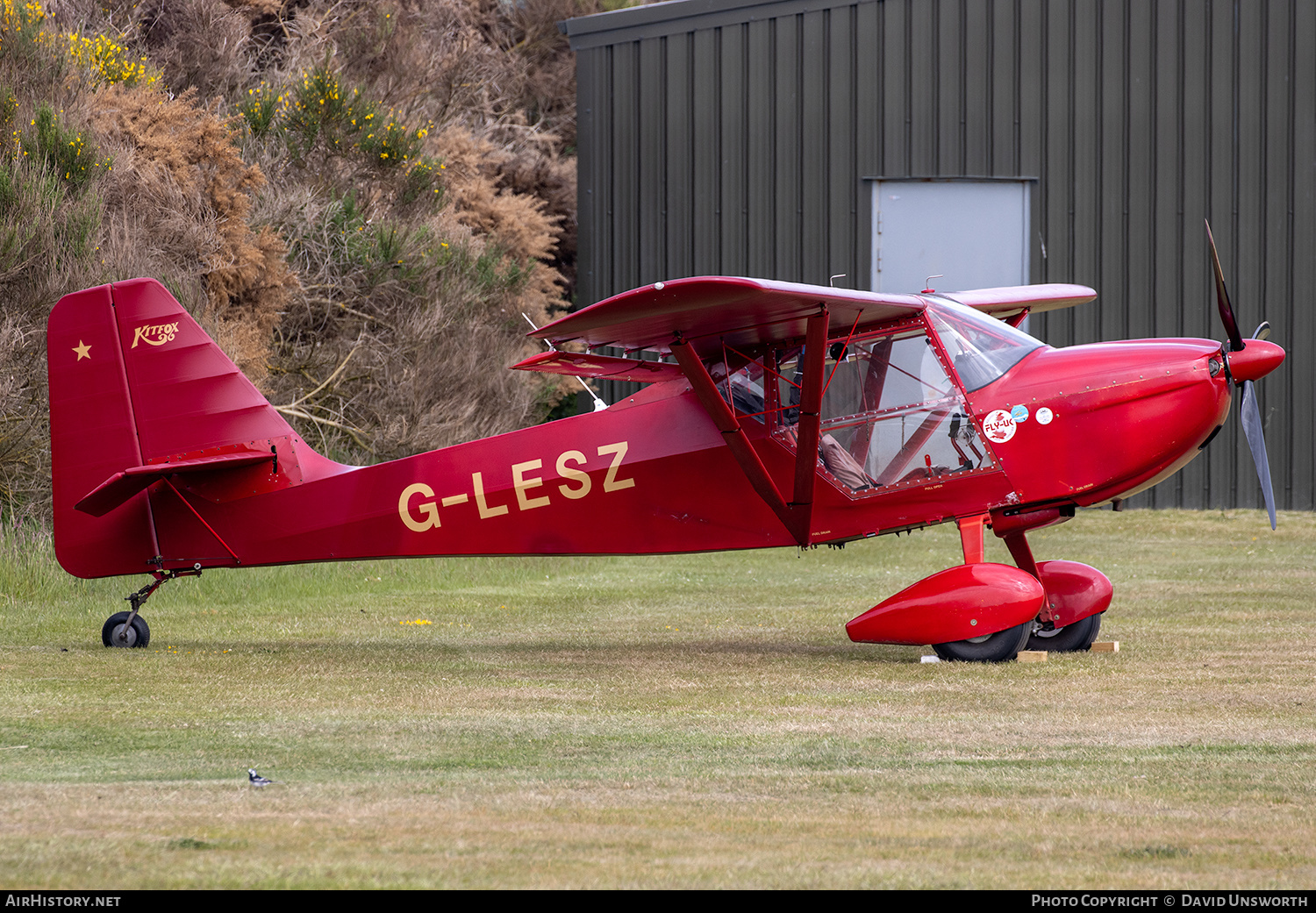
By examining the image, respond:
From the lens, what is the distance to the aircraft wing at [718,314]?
8.64 meters

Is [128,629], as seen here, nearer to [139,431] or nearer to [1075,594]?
[139,431]

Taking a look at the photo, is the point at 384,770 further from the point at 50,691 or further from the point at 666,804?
the point at 50,691

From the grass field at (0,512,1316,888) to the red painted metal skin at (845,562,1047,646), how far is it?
25cm

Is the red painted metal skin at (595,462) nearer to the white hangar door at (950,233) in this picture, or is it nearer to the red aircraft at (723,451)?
the red aircraft at (723,451)

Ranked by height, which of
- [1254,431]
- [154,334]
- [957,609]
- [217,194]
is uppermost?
[217,194]

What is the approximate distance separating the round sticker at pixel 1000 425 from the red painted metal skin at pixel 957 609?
89cm

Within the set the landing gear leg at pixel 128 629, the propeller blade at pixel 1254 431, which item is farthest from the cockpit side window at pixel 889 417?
the landing gear leg at pixel 128 629

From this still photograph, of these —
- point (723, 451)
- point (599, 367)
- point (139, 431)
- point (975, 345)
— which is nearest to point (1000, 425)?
point (975, 345)

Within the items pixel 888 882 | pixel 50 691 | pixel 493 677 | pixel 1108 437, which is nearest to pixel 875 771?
pixel 888 882

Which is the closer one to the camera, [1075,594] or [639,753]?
[639,753]

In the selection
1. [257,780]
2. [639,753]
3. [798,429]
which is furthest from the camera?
[798,429]

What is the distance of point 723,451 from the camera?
412 inches

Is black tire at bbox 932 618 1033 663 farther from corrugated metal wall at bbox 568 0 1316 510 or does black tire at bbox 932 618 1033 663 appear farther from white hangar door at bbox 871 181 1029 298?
corrugated metal wall at bbox 568 0 1316 510

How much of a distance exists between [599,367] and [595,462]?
0.87 m
